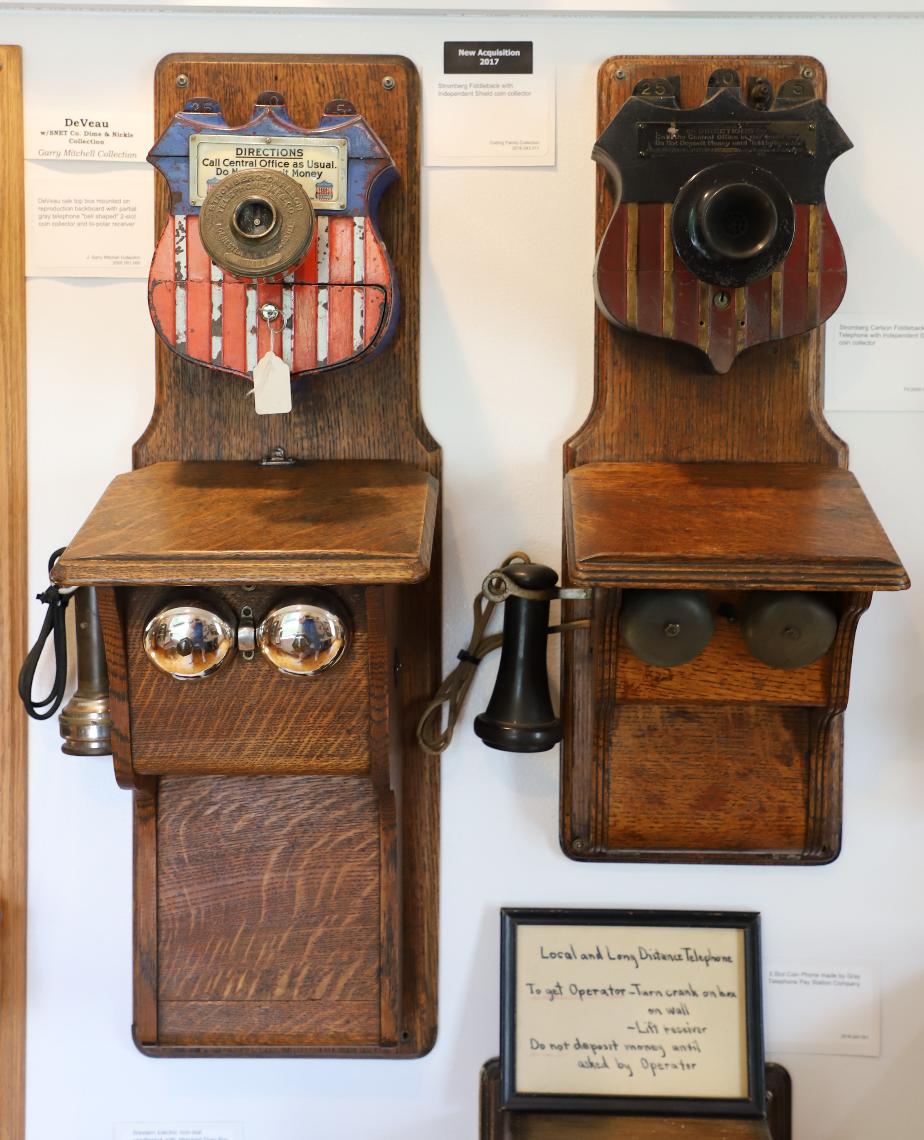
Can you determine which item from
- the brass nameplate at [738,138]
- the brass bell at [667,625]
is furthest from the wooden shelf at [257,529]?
the brass nameplate at [738,138]

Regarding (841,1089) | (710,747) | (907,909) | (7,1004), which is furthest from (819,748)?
(7,1004)

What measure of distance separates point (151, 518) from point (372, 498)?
0.81ft

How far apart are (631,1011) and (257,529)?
2.74ft

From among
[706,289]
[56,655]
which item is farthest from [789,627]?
[56,655]

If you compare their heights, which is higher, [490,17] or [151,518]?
[490,17]

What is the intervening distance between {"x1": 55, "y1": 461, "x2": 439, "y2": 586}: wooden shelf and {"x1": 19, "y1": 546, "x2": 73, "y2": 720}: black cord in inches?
7.0

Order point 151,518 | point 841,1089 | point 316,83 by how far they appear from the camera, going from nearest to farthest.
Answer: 1. point 151,518
2. point 316,83
3. point 841,1089

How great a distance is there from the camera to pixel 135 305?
1.36m

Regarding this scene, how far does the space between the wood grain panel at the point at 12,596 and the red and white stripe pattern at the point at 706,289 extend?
0.77m

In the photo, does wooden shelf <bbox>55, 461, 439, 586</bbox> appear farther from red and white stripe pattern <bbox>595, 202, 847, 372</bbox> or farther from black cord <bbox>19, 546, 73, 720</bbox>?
red and white stripe pattern <bbox>595, 202, 847, 372</bbox>

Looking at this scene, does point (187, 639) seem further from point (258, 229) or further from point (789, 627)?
point (789, 627)

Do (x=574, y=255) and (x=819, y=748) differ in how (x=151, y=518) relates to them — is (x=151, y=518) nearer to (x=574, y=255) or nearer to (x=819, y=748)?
(x=574, y=255)

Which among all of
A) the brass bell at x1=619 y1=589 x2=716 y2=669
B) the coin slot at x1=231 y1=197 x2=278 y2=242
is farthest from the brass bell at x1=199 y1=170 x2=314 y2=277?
the brass bell at x1=619 y1=589 x2=716 y2=669

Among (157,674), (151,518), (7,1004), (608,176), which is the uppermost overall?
(608,176)
